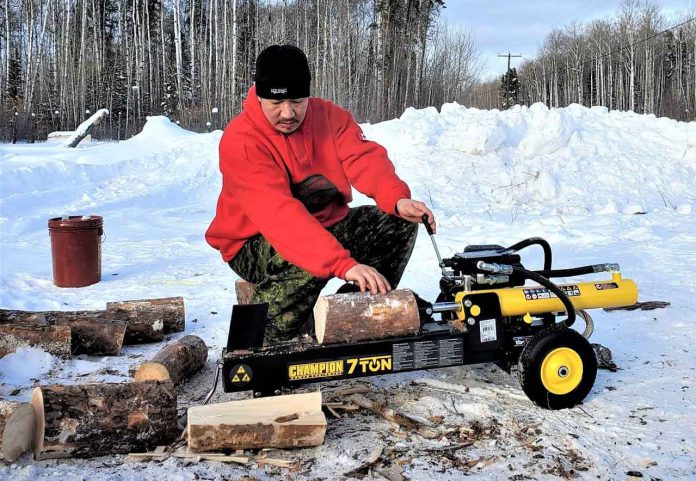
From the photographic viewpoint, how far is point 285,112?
9.74 ft

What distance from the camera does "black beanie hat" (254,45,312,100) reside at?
2.88 m

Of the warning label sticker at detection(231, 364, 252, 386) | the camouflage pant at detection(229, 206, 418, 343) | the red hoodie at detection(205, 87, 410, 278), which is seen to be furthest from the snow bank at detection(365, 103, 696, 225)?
the warning label sticker at detection(231, 364, 252, 386)

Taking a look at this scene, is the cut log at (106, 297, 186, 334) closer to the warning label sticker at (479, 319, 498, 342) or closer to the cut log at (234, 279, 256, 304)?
the cut log at (234, 279, 256, 304)

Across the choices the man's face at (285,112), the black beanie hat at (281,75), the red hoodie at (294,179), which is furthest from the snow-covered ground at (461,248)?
the black beanie hat at (281,75)

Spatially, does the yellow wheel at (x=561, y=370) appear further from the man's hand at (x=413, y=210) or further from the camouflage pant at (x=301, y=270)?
the camouflage pant at (x=301, y=270)

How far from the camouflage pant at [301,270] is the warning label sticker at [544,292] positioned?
0.77 meters

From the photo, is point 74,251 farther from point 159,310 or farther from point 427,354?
point 427,354

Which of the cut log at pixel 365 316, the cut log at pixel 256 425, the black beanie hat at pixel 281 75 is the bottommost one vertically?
the cut log at pixel 256 425

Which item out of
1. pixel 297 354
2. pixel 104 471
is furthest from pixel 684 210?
pixel 104 471

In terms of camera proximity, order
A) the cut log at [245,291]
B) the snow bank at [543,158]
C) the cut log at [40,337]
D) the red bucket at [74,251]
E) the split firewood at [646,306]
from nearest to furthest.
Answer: the cut log at [40,337] < the cut log at [245,291] < the split firewood at [646,306] < the red bucket at [74,251] < the snow bank at [543,158]

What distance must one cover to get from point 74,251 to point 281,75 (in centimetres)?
344

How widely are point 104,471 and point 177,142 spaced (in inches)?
555

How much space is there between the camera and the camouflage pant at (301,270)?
10.0 feet

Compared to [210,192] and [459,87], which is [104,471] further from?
[459,87]
